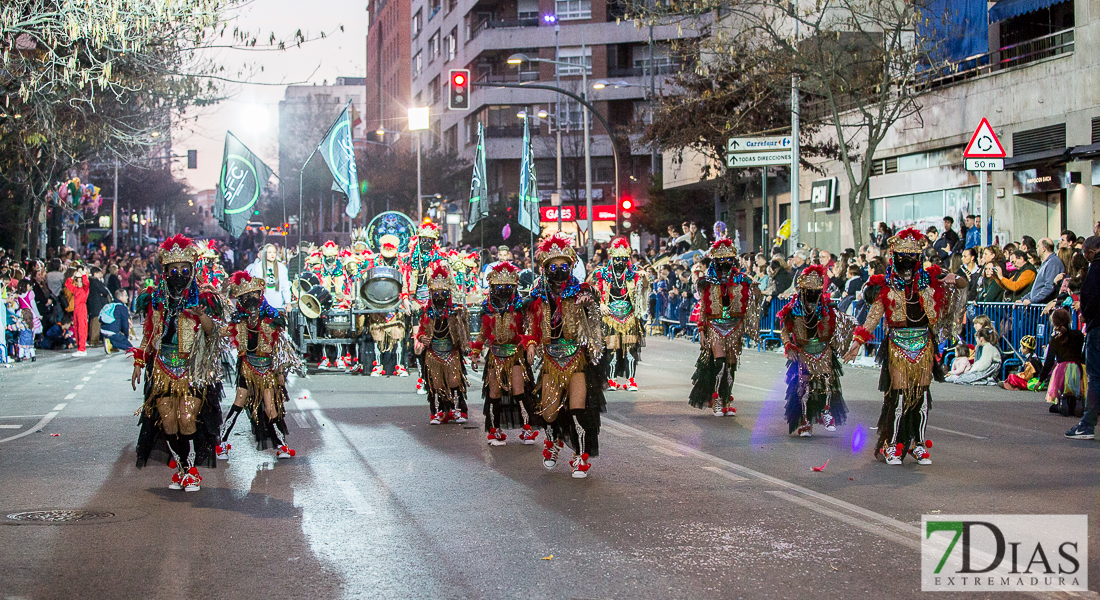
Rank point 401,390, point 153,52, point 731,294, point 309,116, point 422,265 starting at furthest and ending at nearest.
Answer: point 309,116 < point 153,52 < point 422,265 < point 401,390 < point 731,294

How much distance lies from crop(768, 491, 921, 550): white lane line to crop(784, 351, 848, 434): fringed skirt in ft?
9.78

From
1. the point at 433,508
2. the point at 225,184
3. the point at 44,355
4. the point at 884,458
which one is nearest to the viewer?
the point at 433,508

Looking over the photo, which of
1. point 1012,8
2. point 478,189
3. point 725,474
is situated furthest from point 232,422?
point 1012,8

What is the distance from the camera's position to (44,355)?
24969 millimetres

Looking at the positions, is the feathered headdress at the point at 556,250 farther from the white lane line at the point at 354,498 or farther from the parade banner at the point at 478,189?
the parade banner at the point at 478,189

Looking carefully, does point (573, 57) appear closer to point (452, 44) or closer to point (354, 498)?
point (452, 44)

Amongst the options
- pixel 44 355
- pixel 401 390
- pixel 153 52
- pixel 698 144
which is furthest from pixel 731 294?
pixel 698 144

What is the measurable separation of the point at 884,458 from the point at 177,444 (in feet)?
17.9

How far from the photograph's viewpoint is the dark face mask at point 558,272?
927 centimetres

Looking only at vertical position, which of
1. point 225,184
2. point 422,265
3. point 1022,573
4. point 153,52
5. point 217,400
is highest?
point 153,52

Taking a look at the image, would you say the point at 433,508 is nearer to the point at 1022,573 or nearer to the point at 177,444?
the point at 177,444

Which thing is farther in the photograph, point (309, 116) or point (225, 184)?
point (309, 116)

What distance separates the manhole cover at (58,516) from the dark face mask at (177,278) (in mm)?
1774

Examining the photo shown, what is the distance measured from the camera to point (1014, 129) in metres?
25.3
